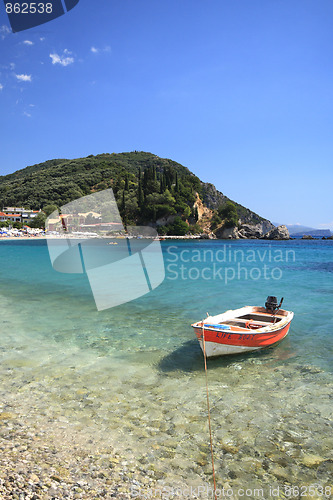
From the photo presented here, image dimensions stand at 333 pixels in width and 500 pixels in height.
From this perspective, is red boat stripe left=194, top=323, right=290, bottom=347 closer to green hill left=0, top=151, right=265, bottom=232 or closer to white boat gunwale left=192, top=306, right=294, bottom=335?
white boat gunwale left=192, top=306, right=294, bottom=335

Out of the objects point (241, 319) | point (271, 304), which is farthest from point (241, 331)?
point (271, 304)

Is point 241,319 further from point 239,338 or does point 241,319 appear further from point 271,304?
point 239,338

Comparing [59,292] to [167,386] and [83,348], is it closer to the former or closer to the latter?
[83,348]

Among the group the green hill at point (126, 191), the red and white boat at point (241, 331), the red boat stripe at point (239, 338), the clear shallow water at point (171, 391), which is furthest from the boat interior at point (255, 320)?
the green hill at point (126, 191)

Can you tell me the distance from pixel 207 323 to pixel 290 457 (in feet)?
15.3

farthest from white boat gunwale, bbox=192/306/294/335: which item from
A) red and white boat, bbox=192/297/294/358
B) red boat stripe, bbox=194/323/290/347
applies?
red boat stripe, bbox=194/323/290/347

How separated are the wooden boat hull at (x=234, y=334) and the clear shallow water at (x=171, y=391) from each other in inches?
16.0

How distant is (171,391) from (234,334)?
9.39ft

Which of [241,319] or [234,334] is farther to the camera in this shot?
[241,319]

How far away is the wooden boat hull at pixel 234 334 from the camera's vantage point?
32.2ft

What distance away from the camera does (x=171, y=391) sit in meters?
8.24

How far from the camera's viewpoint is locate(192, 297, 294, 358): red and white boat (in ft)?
32.3

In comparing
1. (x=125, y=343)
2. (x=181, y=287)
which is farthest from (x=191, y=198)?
(x=125, y=343)

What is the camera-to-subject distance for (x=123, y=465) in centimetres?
531
